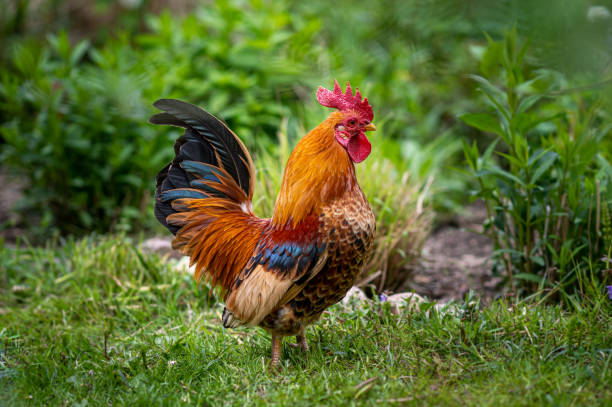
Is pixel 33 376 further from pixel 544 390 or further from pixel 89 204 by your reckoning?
pixel 89 204

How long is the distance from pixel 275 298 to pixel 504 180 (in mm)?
1749

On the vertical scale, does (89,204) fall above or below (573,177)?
below

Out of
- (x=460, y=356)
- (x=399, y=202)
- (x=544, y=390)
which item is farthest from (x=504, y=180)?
(x=544, y=390)

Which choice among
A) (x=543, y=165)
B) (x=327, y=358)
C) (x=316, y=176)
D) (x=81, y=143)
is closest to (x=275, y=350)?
(x=327, y=358)

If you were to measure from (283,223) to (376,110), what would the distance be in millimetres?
2673

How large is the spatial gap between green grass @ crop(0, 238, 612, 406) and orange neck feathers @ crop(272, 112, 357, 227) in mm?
799

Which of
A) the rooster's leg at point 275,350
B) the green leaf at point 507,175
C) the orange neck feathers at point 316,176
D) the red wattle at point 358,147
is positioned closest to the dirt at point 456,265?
the green leaf at point 507,175

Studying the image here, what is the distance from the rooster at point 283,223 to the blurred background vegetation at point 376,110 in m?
0.44

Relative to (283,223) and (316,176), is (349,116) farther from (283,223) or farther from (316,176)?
(283,223)

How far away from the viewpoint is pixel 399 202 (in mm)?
3959

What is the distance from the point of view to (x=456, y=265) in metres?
4.43

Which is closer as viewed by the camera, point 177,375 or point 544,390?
point 544,390

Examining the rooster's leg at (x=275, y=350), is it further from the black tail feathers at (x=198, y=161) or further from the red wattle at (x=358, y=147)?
the red wattle at (x=358, y=147)

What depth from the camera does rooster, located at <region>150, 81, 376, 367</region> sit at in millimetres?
2408
